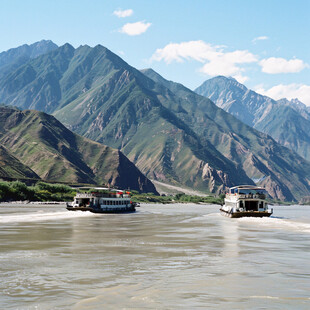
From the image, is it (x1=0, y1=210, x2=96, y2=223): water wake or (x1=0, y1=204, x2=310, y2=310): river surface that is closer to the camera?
(x1=0, y1=204, x2=310, y2=310): river surface

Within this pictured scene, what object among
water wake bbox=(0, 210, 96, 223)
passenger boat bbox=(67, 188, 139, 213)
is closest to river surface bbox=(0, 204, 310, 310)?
water wake bbox=(0, 210, 96, 223)

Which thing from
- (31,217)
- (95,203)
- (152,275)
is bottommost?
(31,217)

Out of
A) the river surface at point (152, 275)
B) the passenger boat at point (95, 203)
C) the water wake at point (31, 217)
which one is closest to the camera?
the river surface at point (152, 275)

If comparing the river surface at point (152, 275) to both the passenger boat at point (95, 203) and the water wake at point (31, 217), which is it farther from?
the passenger boat at point (95, 203)

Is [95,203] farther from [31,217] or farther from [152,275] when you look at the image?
[152,275]

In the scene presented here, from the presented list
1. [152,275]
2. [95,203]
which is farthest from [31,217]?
[152,275]

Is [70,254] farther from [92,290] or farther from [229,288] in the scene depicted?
[229,288]

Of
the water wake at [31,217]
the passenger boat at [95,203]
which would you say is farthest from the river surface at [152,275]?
the passenger boat at [95,203]

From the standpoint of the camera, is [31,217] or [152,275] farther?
[31,217]

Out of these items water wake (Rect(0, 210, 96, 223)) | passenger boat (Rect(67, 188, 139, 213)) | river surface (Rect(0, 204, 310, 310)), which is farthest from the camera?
passenger boat (Rect(67, 188, 139, 213))

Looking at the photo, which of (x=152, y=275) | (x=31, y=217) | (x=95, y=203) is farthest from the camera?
(x=95, y=203)

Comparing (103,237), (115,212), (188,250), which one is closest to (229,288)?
(188,250)

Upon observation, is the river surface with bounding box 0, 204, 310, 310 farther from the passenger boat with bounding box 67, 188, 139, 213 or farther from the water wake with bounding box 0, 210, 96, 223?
the passenger boat with bounding box 67, 188, 139, 213

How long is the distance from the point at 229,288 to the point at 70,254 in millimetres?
18389
